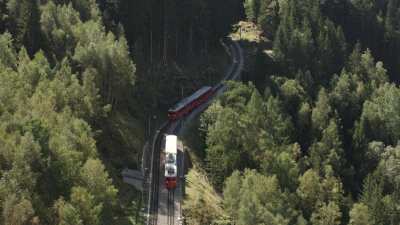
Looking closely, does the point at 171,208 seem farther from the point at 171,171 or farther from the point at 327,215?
the point at 327,215

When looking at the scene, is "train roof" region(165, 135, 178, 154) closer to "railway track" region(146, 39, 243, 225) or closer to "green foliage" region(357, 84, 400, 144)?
"railway track" region(146, 39, 243, 225)

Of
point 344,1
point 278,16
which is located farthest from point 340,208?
point 344,1

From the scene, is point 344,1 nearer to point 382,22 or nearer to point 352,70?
point 382,22

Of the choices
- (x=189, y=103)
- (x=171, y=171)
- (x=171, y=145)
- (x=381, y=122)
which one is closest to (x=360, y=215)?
(x=171, y=171)

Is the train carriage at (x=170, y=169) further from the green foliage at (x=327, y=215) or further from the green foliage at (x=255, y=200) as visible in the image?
the green foliage at (x=327, y=215)

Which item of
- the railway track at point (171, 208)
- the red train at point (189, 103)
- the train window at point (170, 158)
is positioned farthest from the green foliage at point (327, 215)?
the red train at point (189, 103)

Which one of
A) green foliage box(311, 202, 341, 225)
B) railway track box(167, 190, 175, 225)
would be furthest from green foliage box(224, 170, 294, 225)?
railway track box(167, 190, 175, 225)
